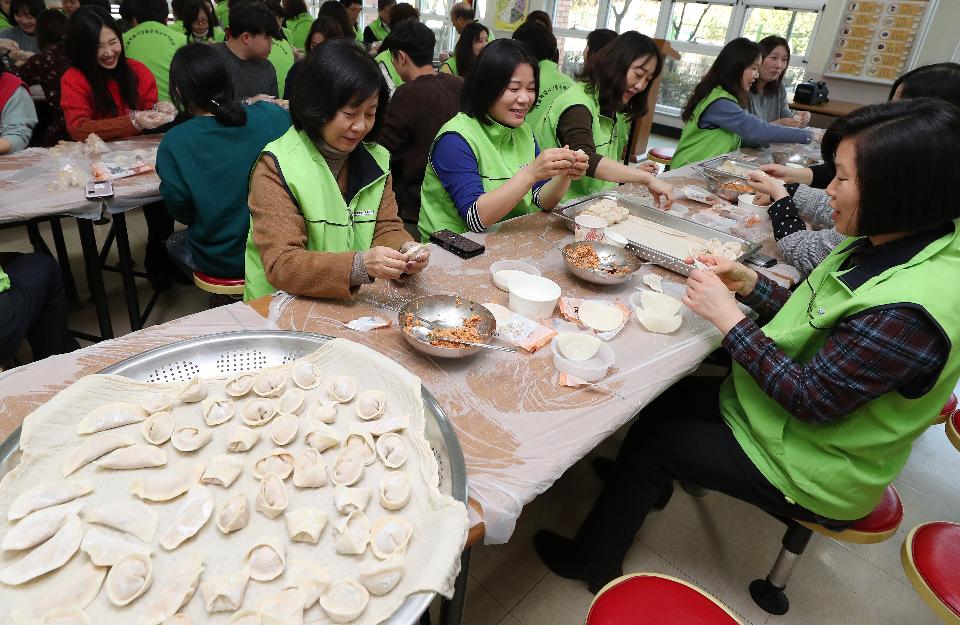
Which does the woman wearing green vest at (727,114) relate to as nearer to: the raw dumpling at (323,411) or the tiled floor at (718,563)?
the tiled floor at (718,563)

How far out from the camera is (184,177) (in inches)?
91.4

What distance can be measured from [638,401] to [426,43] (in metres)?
2.85

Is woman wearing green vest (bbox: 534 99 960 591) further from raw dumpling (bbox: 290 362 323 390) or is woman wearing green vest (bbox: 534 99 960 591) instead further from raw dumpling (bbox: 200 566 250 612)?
raw dumpling (bbox: 200 566 250 612)

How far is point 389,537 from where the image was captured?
93cm

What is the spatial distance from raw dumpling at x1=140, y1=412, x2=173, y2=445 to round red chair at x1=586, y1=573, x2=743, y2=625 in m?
0.94

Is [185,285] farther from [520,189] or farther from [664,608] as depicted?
[664,608]

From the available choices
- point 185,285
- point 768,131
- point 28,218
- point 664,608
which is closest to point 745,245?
point 664,608

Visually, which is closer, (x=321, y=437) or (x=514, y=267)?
(x=321, y=437)

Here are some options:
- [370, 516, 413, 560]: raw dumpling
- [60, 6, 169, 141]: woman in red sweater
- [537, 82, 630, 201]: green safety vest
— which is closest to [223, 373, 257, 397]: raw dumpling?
[370, 516, 413, 560]: raw dumpling

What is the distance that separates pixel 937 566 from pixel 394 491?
1322mm

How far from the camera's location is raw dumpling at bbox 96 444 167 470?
1006 millimetres

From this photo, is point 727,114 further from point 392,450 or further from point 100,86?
point 100,86

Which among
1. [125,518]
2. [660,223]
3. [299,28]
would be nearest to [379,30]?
[299,28]

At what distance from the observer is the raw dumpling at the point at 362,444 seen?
1091 mm
